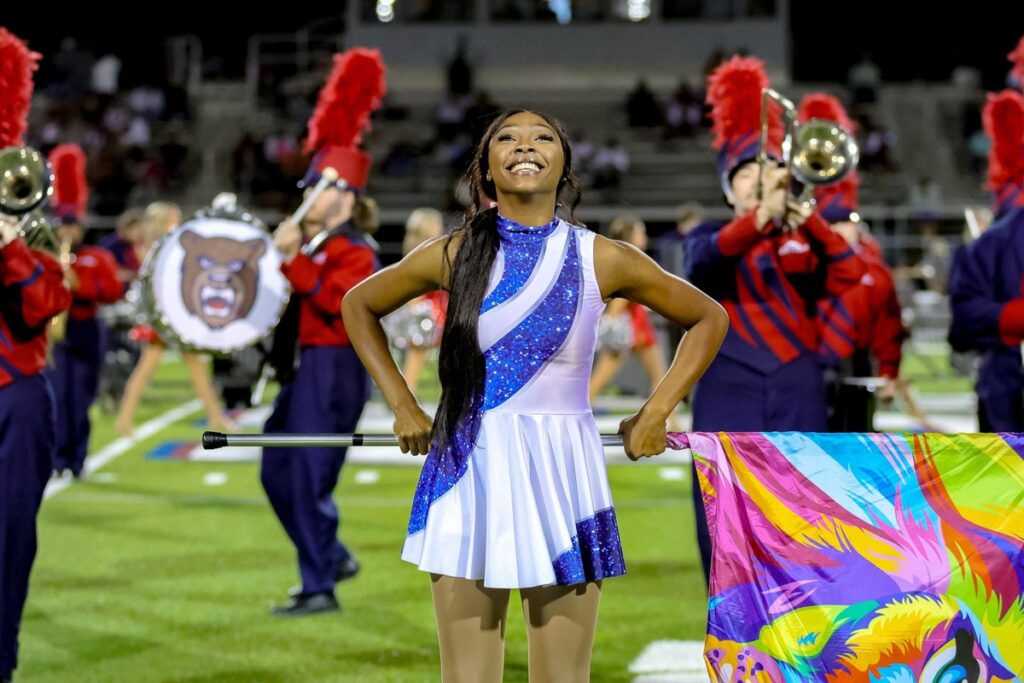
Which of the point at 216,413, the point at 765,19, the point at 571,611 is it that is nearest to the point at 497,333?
the point at 571,611

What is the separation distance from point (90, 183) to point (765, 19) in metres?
11.9

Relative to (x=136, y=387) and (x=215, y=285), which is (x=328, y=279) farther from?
(x=136, y=387)

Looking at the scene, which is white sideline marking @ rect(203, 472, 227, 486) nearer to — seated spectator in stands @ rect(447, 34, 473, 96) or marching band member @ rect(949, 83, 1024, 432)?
marching band member @ rect(949, 83, 1024, 432)

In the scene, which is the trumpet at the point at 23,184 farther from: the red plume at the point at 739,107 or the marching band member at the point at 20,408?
the red plume at the point at 739,107

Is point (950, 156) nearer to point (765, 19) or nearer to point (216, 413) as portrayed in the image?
point (765, 19)

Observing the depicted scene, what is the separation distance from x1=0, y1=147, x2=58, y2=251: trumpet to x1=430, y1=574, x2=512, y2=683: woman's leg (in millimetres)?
1941

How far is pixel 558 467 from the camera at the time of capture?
10.6ft

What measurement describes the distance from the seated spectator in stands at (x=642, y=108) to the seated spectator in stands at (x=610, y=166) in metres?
1.82

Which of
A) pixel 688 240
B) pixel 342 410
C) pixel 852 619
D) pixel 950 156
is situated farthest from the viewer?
pixel 950 156

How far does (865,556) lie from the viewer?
351 cm

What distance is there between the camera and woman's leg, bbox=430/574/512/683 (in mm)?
3262

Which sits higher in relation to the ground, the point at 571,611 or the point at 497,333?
the point at 497,333

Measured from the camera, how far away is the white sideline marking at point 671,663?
5004 millimetres

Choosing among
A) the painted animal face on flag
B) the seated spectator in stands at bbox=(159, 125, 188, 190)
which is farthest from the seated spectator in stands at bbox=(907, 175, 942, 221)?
the painted animal face on flag
